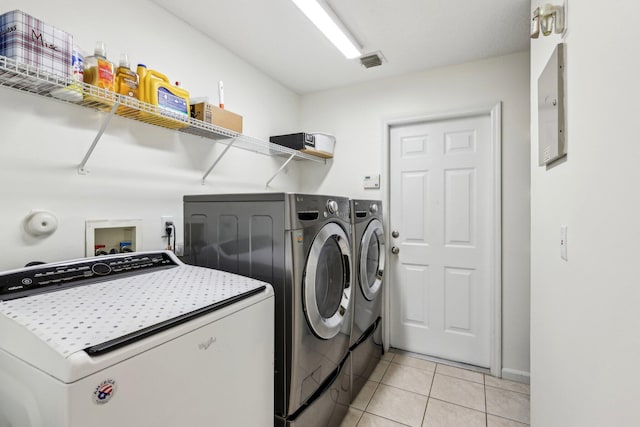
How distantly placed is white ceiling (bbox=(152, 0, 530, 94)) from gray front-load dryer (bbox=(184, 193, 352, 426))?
3.80 feet

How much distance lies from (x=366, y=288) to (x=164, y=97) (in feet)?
5.77

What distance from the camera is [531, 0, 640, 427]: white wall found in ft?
1.94

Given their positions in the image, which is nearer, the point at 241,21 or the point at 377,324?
the point at 241,21

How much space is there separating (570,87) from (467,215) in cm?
164

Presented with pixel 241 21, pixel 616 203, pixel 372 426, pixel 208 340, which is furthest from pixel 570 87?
pixel 372 426

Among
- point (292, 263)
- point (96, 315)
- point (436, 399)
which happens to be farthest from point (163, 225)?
point (436, 399)

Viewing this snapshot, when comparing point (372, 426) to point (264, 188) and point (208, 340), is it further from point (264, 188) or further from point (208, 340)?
point (264, 188)

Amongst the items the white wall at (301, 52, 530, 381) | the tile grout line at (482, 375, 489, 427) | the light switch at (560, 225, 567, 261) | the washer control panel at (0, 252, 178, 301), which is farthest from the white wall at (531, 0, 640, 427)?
the washer control panel at (0, 252, 178, 301)

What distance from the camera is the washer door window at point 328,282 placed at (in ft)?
4.65

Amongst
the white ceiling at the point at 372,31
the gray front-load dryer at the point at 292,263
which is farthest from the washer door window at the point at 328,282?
the white ceiling at the point at 372,31

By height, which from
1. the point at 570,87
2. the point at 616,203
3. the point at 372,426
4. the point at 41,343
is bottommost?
the point at 372,426

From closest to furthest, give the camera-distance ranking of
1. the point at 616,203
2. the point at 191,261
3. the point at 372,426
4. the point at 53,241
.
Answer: the point at 616,203
the point at 53,241
the point at 191,261
the point at 372,426

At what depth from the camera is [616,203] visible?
66 cm

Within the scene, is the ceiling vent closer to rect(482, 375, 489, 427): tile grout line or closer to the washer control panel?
the washer control panel
